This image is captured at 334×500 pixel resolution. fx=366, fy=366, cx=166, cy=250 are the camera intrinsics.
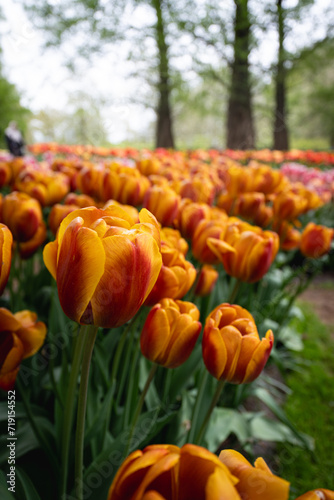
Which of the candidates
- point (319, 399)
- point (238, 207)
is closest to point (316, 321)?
point (319, 399)

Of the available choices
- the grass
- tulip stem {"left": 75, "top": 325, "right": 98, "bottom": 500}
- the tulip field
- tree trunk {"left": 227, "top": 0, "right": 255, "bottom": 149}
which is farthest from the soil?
tree trunk {"left": 227, "top": 0, "right": 255, "bottom": 149}

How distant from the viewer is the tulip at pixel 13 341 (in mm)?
674

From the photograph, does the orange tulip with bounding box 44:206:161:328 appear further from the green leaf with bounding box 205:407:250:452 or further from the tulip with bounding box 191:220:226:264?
the green leaf with bounding box 205:407:250:452

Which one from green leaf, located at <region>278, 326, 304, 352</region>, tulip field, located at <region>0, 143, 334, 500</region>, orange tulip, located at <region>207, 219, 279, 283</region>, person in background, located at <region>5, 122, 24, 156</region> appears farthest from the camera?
person in background, located at <region>5, 122, 24, 156</region>

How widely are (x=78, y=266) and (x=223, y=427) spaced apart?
1.15 metres

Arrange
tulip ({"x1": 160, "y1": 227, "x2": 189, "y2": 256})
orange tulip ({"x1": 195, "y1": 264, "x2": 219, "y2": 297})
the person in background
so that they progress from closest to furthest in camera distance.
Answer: tulip ({"x1": 160, "y1": 227, "x2": 189, "y2": 256}) → orange tulip ({"x1": 195, "y1": 264, "x2": 219, "y2": 297}) → the person in background

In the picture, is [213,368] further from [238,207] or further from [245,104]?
[245,104]

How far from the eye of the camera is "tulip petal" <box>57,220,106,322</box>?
0.47 meters

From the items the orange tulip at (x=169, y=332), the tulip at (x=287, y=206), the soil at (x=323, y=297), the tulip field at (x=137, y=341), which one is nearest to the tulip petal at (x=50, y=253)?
the tulip field at (x=137, y=341)

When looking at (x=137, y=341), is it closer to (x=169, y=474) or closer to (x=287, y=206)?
(x=169, y=474)

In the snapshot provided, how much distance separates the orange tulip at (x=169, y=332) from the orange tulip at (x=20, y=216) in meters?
0.55

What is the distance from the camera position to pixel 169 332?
2.22 feet

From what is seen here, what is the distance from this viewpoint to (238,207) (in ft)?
5.35

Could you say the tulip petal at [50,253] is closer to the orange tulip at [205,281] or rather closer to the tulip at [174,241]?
the tulip at [174,241]
